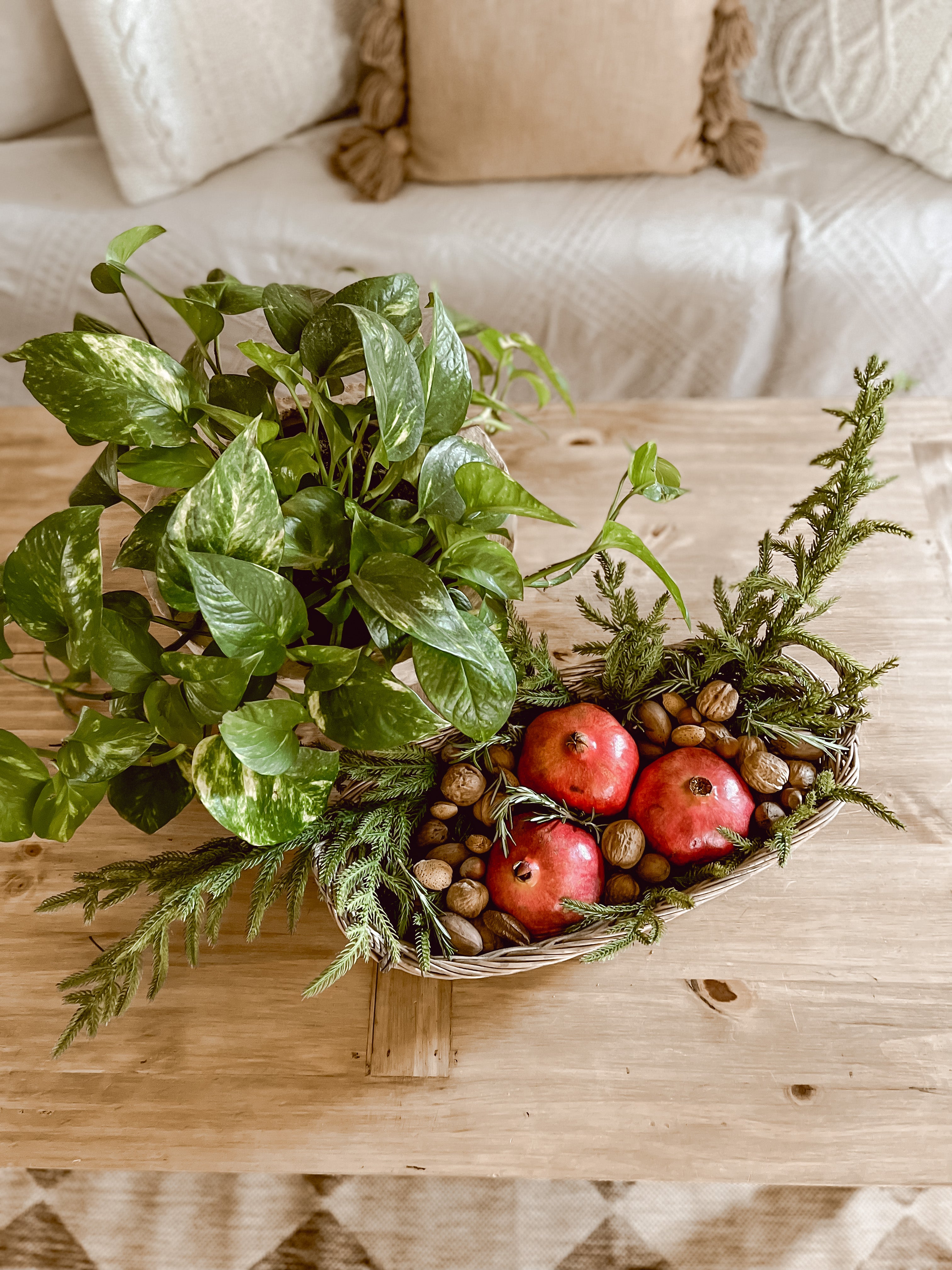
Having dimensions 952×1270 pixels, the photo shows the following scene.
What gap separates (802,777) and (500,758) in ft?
0.70

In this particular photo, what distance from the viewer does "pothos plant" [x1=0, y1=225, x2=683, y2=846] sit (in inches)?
18.8

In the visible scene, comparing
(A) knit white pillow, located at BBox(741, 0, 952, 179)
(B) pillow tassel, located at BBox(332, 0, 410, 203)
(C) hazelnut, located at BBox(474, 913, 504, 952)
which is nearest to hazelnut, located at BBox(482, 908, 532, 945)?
(C) hazelnut, located at BBox(474, 913, 504, 952)

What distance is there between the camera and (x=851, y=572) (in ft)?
2.78

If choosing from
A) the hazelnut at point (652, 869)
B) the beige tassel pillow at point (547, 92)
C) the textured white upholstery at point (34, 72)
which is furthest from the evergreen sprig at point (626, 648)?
the textured white upholstery at point (34, 72)

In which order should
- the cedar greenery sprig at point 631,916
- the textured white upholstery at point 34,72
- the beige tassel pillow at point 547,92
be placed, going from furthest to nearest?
the textured white upholstery at point 34,72, the beige tassel pillow at point 547,92, the cedar greenery sprig at point 631,916

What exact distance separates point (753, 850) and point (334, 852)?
28 centimetres

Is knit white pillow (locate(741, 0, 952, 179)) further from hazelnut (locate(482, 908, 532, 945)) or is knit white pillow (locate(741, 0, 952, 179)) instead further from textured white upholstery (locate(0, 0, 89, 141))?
hazelnut (locate(482, 908, 532, 945))

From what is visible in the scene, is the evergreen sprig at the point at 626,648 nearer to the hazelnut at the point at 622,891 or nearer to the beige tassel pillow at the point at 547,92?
the hazelnut at the point at 622,891

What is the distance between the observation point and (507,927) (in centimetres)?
61

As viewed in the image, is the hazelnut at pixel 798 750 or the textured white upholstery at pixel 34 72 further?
A: the textured white upholstery at pixel 34 72

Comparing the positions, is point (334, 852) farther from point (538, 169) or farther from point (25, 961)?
point (538, 169)

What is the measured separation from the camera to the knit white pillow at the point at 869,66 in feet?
4.07

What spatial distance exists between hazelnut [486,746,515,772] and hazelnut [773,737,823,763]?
19cm

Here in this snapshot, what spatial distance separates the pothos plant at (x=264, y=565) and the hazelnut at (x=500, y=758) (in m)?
0.11
